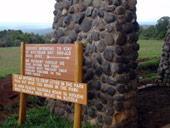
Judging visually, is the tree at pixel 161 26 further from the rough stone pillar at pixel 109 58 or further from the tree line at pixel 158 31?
the rough stone pillar at pixel 109 58

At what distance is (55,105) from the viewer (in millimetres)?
6016

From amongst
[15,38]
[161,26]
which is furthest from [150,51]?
[161,26]

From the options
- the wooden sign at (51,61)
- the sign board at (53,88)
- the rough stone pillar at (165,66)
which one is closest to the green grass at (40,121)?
the sign board at (53,88)

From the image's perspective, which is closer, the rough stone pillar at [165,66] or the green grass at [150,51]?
the rough stone pillar at [165,66]

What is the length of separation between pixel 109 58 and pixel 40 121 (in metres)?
2.38

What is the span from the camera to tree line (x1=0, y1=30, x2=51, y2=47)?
2155 cm

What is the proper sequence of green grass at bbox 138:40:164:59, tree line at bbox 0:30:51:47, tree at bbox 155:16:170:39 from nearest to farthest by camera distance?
green grass at bbox 138:40:164:59, tree line at bbox 0:30:51:47, tree at bbox 155:16:170:39

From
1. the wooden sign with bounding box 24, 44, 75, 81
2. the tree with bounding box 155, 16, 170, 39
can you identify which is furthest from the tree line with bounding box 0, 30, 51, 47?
the wooden sign with bounding box 24, 44, 75, 81

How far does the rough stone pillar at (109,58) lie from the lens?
15.0ft

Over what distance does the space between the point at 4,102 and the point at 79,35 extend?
3.44 m

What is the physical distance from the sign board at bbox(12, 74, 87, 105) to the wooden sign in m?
0.16

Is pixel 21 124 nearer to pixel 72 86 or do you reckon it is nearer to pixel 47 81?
pixel 47 81

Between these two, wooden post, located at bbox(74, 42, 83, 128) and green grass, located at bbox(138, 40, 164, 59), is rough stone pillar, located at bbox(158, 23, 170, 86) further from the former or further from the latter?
green grass, located at bbox(138, 40, 164, 59)

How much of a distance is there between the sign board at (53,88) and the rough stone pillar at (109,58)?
0.61m
